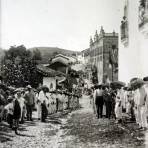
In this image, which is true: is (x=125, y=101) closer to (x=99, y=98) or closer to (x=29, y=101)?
(x=99, y=98)

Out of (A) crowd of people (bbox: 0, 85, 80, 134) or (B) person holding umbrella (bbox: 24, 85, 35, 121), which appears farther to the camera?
(B) person holding umbrella (bbox: 24, 85, 35, 121)

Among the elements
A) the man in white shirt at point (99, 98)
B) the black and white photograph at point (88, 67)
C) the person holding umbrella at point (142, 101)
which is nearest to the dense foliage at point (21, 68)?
the black and white photograph at point (88, 67)

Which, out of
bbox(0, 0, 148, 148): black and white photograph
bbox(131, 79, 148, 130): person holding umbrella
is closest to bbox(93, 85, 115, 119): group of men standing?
bbox(0, 0, 148, 148): black and white photograph

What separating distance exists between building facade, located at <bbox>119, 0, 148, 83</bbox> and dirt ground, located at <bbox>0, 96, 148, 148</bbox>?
699 mm

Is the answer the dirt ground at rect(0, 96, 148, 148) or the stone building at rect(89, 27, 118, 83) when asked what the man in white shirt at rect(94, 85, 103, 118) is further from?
the dirt ground at rect(0, 96, 148, 148)

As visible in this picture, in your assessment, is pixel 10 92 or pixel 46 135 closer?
pixel 46 135

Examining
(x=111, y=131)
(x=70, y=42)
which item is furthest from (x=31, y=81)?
(x=111, y=131)

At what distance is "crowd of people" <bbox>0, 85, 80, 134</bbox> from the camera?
4.52m

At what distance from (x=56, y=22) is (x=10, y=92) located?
1.05m

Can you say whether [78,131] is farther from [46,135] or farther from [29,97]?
[29,97]

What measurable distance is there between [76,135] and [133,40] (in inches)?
58.5

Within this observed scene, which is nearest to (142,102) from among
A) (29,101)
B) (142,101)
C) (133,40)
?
(142,101)

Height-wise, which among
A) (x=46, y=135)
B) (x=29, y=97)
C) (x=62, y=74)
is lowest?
(x=46, y=135)

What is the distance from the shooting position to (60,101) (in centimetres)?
685
